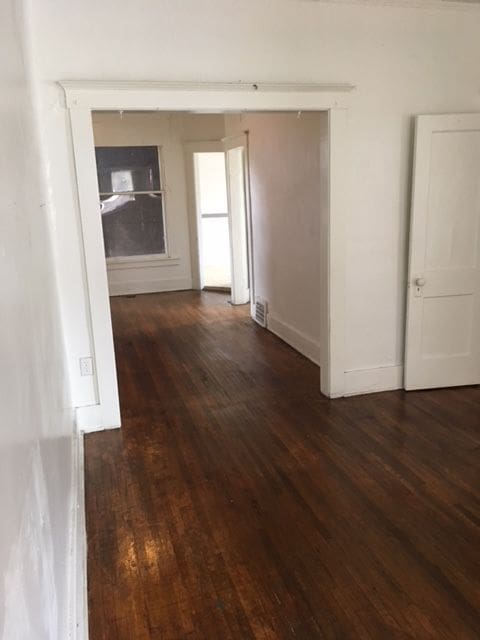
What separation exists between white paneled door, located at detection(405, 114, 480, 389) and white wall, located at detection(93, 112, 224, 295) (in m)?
5.20

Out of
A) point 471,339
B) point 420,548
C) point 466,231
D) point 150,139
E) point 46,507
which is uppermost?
point 150,139

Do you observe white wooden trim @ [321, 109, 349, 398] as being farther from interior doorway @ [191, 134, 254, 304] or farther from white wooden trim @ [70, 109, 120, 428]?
interior doorway @ [191, 134, 254, 304]

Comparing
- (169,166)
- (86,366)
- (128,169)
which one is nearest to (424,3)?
(86,366)

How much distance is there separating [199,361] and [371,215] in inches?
83.4

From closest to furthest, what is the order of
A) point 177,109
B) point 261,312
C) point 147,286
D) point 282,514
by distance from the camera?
point 282,514, point 177,109, point 261,312, point 147,286

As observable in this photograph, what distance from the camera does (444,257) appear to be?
12.4 ft

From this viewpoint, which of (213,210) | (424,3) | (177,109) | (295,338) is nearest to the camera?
(177,109)

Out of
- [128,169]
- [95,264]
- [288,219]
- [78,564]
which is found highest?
[128,169]

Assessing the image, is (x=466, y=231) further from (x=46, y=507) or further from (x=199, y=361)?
(x=46, y=507)

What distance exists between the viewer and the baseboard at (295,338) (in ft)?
15.5

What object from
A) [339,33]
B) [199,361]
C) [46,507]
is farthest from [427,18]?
[46,507]

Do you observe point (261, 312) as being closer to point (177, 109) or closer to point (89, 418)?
point (89, 418)

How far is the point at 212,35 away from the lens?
3229mm

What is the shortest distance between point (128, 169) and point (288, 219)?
4.07 meters
